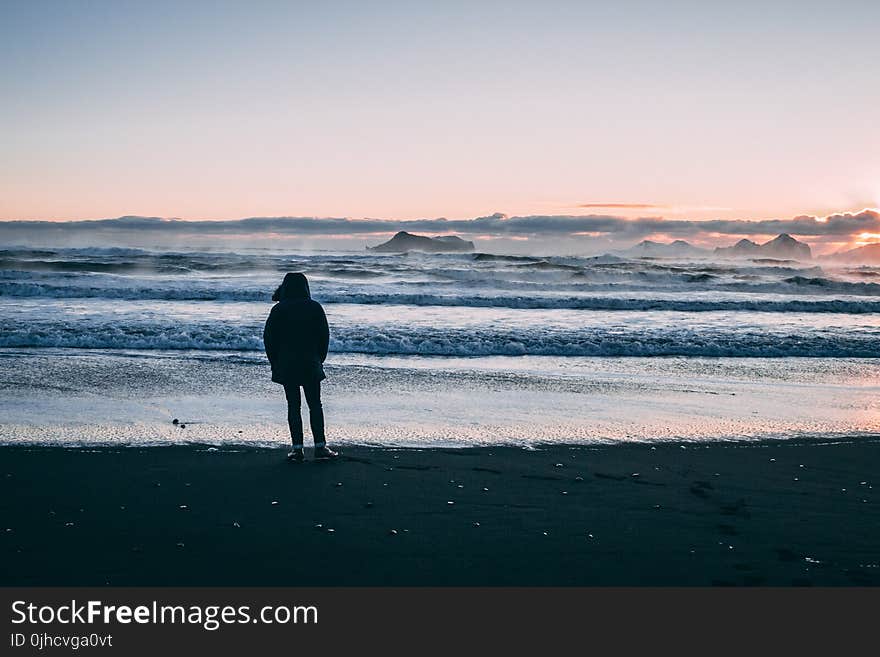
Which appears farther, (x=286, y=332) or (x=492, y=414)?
(x=492, y=414)

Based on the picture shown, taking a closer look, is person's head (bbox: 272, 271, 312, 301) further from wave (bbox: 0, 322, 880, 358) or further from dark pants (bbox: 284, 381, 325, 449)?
wave (bbox: 0, 322, 880, 358)

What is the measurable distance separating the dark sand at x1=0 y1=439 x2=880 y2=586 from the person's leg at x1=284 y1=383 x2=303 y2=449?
0.27 metres

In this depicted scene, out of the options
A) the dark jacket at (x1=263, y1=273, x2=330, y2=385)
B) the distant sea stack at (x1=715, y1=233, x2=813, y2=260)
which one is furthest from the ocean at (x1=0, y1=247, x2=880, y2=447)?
the distant sea stack at (x1=715, y1=233, x2=813, y2=260)

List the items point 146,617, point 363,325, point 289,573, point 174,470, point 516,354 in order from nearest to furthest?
point 146,617 → point 289,573 → point 174,470 → point 516,354 → point 363,325

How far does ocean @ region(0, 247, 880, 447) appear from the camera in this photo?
29.6 ft

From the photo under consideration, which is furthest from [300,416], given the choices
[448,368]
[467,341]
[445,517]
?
[467,341]

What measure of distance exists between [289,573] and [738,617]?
2583mm

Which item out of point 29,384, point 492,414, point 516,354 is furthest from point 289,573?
point 516,354

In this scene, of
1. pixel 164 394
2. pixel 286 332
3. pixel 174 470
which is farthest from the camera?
pixel 164 394

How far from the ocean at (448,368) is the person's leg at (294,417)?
739mm

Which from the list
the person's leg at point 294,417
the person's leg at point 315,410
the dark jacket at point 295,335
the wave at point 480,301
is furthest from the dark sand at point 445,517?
the wave at point 480,301

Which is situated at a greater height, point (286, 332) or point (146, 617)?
point (286, 332)

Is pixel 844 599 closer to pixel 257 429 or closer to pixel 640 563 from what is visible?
pixel 640 563

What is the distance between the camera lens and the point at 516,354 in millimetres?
15938
